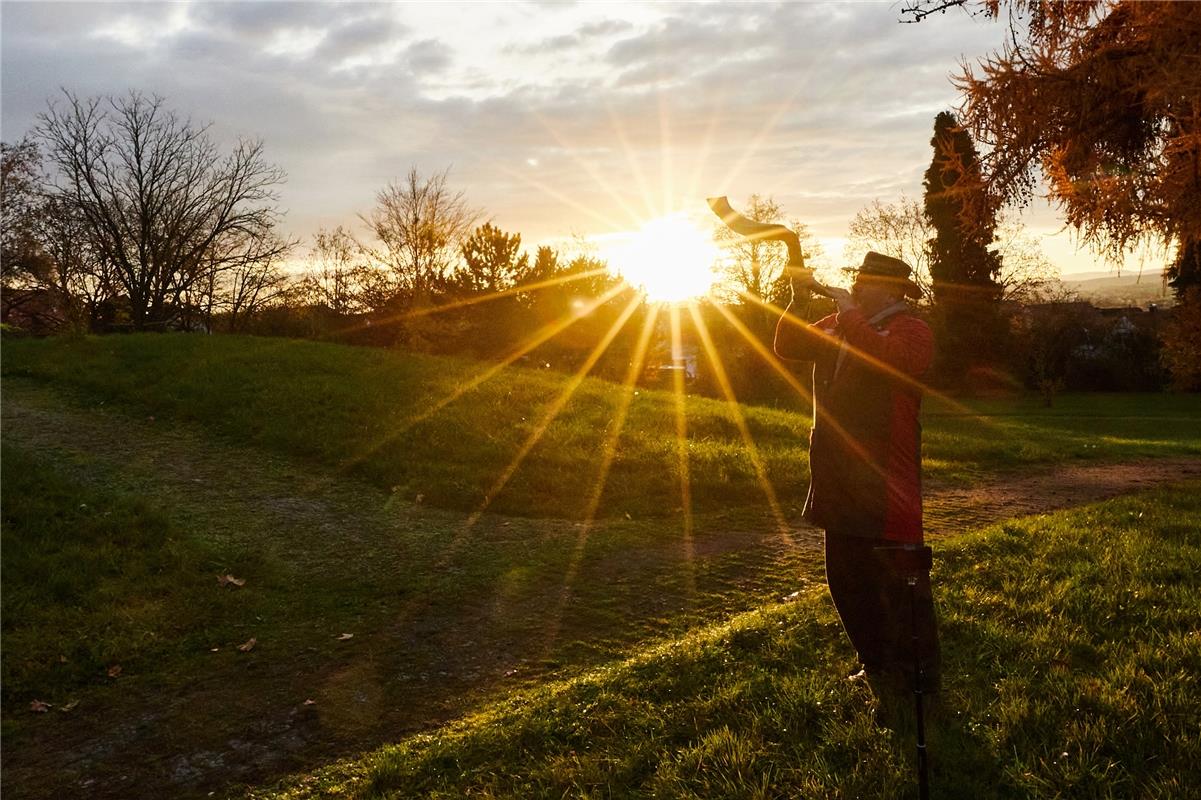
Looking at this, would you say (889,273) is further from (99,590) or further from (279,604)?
(99,590)

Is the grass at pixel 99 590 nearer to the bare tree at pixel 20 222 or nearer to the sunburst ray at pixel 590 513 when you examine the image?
the sunburst ray at pixel 590 513

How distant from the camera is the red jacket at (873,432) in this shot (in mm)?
3809

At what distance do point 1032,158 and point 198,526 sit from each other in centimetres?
827

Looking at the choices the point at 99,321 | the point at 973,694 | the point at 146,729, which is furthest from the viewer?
the point at 99,321

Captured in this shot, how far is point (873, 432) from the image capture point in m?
3.91

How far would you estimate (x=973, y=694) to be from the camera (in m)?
4.00

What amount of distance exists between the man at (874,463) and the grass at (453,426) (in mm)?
4970

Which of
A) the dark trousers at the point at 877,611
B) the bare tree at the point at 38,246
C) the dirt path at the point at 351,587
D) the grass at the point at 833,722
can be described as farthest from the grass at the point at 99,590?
the bare tree at the point at 38,246

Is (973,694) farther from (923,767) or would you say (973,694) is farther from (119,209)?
(119,209)

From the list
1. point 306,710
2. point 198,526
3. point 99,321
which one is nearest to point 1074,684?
point 306,710

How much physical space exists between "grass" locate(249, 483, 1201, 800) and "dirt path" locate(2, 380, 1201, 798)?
0.43 meters

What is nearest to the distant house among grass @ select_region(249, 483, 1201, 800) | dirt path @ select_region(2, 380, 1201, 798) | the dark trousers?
dirt path @ select_region(2, 380, 1201, 798)

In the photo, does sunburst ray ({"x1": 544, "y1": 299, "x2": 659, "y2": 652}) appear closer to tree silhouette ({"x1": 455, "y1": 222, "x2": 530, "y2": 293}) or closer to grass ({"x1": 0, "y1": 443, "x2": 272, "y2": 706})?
grass ({"x1": 0, "y1": 443, "x2": 272, "y2": 706})

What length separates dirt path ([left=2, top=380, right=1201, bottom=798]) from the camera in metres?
4.10
